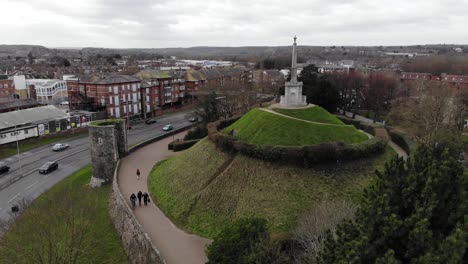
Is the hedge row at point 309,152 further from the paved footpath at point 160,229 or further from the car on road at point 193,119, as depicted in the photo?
the car on road at point 193,119

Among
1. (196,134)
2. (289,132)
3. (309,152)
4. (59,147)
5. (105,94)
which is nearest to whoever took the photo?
(309,152)

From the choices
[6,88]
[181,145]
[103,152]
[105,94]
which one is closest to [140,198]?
[103,152]

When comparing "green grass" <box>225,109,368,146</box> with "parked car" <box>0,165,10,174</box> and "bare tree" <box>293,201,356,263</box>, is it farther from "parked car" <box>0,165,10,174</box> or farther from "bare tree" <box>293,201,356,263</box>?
"parked car" <box>0,165,10,174</box>

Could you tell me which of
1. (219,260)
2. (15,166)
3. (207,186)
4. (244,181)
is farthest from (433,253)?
(15,166)

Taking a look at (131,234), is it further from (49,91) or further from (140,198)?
(49,91)

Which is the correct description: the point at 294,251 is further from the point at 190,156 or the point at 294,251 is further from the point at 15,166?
the point at 15,166
